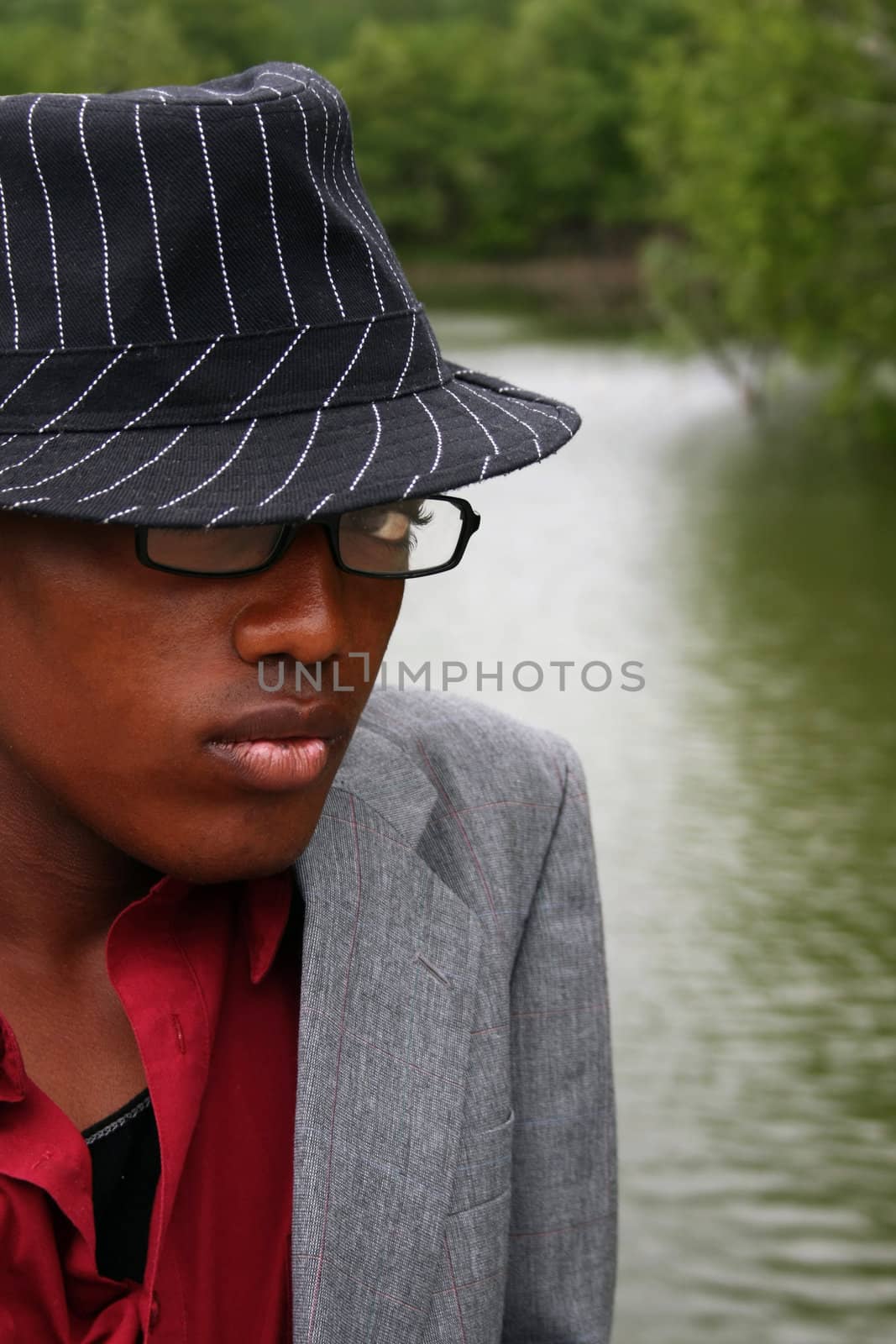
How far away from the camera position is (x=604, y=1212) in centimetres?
166

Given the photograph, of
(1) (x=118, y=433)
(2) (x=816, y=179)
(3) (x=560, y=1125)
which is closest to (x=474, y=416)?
(1) (x=118, y=433)

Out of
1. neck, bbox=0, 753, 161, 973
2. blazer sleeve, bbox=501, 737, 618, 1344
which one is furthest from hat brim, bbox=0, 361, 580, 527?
blazer sleeve, bbox=501, 737, 618, 1344

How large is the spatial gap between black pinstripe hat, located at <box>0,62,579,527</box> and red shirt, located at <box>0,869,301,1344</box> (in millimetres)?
400

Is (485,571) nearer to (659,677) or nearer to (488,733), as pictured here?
(659,677)

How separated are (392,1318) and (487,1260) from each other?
0.09 m

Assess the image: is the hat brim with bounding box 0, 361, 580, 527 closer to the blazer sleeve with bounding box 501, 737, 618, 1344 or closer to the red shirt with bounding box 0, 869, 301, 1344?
the red shirt with bounding box 0, 869, 301, 1344

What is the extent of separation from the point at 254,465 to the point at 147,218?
0.19 metres

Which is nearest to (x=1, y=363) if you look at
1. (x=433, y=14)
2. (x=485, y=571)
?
(x=485, y=571)

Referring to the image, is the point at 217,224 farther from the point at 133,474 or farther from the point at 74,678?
the point at 74,678

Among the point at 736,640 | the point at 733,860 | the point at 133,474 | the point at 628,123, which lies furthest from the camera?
the point at 628,123

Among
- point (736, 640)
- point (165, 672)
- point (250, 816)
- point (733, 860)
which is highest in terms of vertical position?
point (165, 672)

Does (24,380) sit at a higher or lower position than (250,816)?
higher

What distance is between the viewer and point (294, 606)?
1238mm

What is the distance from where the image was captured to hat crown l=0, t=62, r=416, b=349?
4.00ft
